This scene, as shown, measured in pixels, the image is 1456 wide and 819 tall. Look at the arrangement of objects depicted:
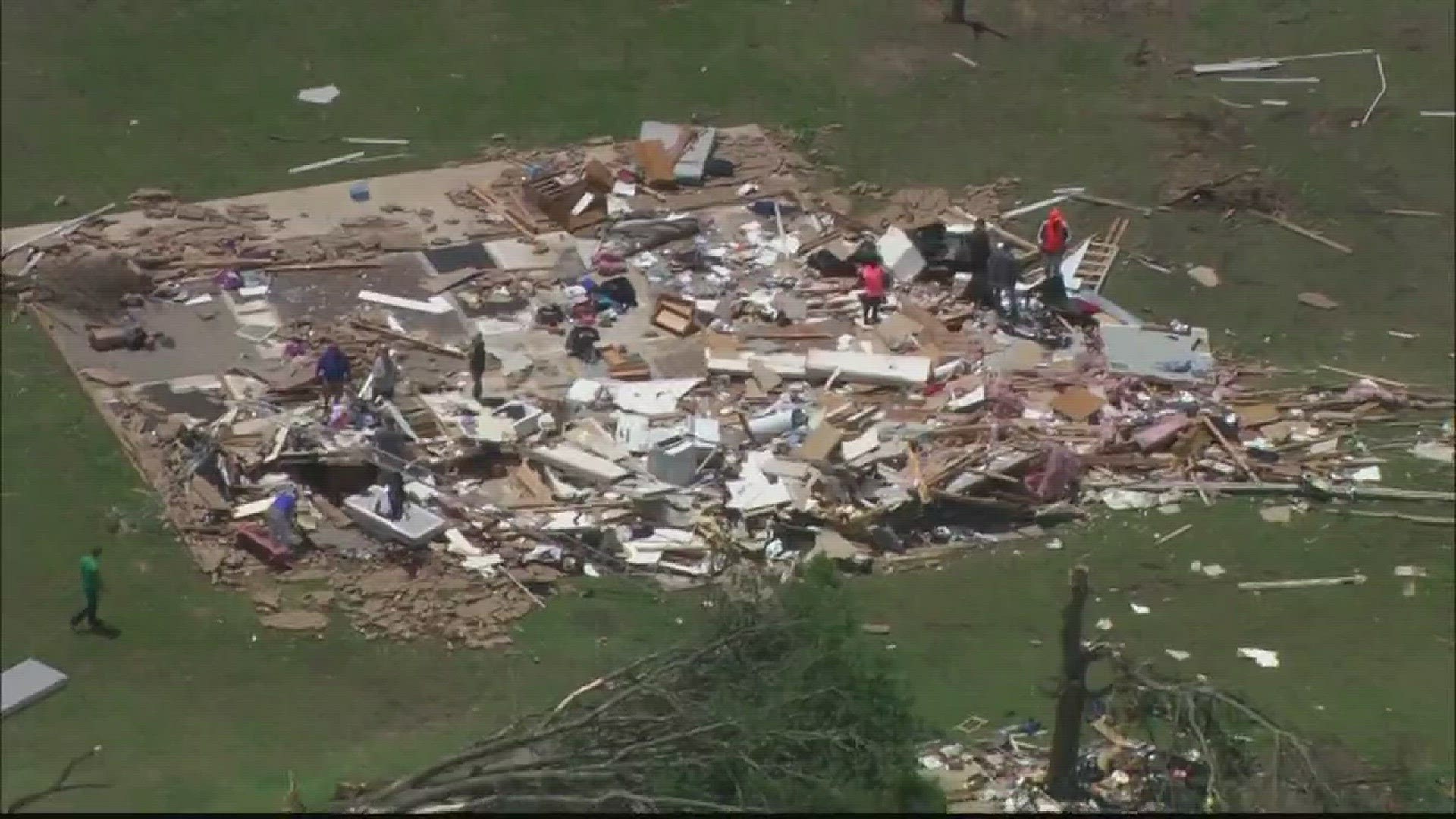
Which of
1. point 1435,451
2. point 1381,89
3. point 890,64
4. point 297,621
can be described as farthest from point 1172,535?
point 1381,89

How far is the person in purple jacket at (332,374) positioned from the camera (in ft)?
64.3

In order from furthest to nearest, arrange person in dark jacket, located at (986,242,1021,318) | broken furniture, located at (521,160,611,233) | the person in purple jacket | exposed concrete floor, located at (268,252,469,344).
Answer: broken furniture, located at (521,160,611,233) → person in dark jacket, located at (986,242,1021,318) → exposed concrete floor, located at (268,252,469,344) → the person in purple jacket

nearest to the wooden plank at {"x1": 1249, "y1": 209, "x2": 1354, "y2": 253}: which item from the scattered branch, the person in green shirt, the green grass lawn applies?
the green grass lawn

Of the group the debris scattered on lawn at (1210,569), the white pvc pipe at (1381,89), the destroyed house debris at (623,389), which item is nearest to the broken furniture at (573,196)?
the destroyed house debris at (623,389)

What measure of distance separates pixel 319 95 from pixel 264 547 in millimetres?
9119

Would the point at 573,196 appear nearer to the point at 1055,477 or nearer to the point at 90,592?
the point at 1055,477

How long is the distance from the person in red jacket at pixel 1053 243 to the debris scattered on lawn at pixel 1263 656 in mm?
6267

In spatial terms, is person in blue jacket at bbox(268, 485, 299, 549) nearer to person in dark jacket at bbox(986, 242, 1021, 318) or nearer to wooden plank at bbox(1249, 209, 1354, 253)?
person in dark jacket at bbox(986, 242, 1021, 318)

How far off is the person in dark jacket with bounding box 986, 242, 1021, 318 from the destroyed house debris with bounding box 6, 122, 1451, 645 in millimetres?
80

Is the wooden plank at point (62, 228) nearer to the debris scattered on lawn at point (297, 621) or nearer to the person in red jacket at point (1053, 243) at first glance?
the debris scattered on lawn at point (297, 621)

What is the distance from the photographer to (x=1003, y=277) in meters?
22.0

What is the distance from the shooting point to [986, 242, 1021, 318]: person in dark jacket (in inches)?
866

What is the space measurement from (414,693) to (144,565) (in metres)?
2.62

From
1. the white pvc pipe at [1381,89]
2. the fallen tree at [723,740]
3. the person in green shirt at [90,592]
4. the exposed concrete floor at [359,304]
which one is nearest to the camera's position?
the fallen tree at [723,740]
